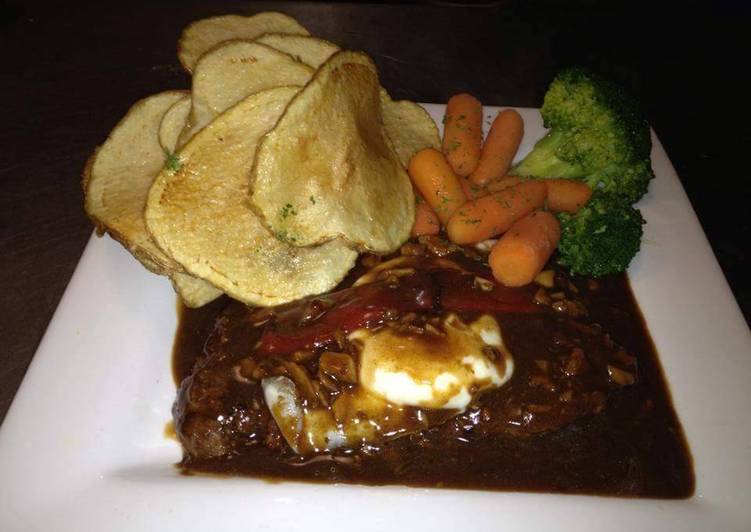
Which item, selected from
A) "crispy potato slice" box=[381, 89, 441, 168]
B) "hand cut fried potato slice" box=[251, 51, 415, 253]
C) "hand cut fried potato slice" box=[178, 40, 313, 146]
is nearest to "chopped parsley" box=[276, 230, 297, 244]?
"hand cut fried potato slice" box=[251, 51, 415, 253]

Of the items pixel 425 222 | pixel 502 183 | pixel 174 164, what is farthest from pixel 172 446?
pixel 502 183

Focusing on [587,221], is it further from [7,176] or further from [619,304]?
[7,176]

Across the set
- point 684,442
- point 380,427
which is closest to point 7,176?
point 380,427

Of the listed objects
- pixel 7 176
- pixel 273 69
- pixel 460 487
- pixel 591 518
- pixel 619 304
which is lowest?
pixel 7 176

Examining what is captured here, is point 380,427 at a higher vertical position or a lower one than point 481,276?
lower

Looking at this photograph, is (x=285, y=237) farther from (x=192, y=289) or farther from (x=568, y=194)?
(x=568, y=194)

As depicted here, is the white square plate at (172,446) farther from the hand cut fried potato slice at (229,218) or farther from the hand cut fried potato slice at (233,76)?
the hand cut fried potato slice at (233,76)
